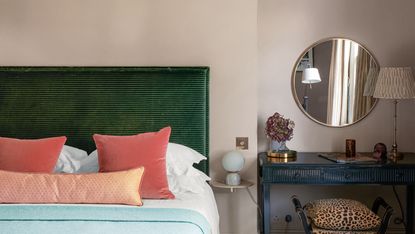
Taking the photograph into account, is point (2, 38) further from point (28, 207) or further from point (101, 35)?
point (28, 207)

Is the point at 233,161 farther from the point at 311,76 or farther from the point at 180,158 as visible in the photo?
the point at 311,76

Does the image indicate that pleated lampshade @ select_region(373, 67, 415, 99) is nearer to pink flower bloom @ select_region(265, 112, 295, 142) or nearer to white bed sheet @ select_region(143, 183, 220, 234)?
pink flower bloom @ select_region(265, 112, 295, 142)

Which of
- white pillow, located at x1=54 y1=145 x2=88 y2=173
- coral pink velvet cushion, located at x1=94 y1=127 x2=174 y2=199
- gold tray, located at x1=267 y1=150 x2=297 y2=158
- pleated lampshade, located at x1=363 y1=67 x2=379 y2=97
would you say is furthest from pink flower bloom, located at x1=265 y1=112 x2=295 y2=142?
white pillow, located at x1=54 y1=145 x2=88 y2=173

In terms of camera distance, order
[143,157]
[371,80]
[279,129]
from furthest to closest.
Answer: [371,80] < [279,129] < [143,157]

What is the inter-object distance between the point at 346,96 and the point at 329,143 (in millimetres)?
407

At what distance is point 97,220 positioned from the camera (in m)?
2.10

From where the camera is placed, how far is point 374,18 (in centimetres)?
357

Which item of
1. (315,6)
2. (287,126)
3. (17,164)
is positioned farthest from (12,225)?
(315,6)

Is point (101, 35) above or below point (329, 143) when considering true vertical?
above

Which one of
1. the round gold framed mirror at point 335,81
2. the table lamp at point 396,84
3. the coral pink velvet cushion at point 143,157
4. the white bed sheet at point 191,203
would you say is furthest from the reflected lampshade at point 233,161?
the table lamp at point 396,84

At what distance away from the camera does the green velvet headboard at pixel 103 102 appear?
3.31 metres

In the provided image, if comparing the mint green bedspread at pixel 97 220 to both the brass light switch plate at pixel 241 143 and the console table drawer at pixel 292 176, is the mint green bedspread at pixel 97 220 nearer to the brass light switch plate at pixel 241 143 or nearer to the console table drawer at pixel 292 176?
the console table drawer at pixel 292 176

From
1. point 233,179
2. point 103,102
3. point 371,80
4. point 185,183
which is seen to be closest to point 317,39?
point 371,80

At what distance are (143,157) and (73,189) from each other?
0.47 metres
